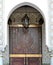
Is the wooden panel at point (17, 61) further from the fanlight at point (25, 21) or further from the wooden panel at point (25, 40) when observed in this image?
the fanlight at point (25, 21)

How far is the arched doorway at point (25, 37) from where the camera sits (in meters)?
11.9

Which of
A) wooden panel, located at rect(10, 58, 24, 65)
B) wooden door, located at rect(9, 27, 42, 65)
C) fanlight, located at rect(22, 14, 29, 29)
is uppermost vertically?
fanlight, located at rect(22, 14, 29, 29)

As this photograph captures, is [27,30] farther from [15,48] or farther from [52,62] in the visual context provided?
[52,62]

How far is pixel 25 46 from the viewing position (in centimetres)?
1199

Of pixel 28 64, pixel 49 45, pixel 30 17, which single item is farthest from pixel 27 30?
pixel 49 45

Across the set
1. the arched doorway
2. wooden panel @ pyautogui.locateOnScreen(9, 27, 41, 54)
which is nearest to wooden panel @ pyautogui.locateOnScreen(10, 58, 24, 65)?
the arched doorway

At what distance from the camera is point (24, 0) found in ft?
33.4

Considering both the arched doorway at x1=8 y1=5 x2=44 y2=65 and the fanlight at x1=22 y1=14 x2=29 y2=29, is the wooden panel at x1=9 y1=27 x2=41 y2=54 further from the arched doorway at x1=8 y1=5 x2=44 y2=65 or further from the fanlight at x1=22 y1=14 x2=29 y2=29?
the fanlight at x1=22 y1=14 x2=29 y2=29

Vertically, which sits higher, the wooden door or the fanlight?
the fanlight

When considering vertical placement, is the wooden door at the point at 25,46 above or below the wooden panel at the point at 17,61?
above

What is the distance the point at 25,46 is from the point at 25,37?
0.38 metres

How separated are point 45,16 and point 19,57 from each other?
262 cm

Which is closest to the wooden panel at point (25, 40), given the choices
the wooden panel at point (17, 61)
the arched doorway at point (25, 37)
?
the arched doorway at point (25, 37)

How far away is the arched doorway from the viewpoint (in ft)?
39.2
